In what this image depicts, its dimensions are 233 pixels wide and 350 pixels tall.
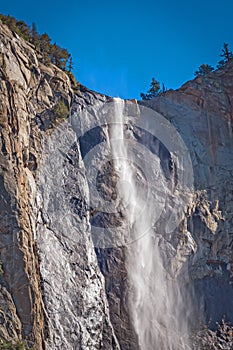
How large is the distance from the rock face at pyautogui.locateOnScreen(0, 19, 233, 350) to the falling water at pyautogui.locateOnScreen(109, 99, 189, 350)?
26.8 inches

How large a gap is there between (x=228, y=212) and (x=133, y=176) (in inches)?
259

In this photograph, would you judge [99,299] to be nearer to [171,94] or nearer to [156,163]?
[156,163]

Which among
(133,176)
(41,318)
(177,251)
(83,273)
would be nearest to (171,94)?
(133,176)

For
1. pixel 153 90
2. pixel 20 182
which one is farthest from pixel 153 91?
pixel 20 182

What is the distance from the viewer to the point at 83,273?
23.5 meters

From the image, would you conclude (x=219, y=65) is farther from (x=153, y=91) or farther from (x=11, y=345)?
(x=11, y=345)

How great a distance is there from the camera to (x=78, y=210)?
2542cm

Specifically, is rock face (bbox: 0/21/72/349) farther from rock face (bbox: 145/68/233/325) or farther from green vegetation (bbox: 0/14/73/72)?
rock face (bbox: 145/68/233/325)

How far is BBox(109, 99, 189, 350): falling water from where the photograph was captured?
1012 inches

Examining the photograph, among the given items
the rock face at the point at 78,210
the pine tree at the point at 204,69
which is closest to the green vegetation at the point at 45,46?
the rock face at the point at 78,210

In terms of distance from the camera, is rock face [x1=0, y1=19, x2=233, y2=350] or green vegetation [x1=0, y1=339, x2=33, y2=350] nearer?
green vegetation [x1=0, y1=339, x2=33, y2=350]

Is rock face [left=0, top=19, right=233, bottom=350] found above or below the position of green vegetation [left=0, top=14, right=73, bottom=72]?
below

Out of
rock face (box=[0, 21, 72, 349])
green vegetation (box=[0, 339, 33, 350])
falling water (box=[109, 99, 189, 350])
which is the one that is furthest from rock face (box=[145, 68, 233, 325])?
green vegetation (box=[0, 339, 33, 350])

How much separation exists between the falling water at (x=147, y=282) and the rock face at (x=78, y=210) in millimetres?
681
